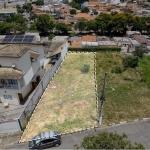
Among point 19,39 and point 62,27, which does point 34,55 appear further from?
point 62,27

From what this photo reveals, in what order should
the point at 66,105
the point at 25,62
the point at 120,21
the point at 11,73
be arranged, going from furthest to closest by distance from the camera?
1. the point at 120,21
2. the point at 25,62
3. the point at 66,105
4. the point at 11,73

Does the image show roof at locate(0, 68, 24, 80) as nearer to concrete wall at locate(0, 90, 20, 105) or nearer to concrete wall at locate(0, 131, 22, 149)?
concrete wall at locate(0, 90, 20, 105)

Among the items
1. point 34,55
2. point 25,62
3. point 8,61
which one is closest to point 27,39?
point 34,55

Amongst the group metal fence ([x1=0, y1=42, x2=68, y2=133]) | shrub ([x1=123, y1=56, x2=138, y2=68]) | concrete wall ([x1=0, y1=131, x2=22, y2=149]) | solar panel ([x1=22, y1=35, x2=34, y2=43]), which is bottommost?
concrete wall ([x1=0, y1=131, x2=22, y2=149])

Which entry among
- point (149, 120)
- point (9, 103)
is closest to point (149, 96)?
point (149, 120)

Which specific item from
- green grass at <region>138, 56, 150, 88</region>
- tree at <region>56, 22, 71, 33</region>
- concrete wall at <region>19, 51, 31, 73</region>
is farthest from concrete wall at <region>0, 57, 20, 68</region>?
tree at <region>56, 22, 71, 33</region>

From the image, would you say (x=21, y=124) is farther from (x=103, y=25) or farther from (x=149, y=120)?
(x=103, y=25)
